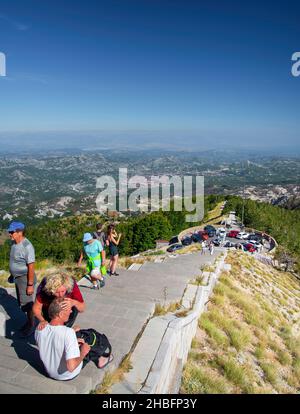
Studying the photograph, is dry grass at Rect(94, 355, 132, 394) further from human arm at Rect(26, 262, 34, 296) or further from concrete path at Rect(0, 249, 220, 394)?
human arm at Rect(26, 262, 34, 296)

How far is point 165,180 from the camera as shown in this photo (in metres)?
169

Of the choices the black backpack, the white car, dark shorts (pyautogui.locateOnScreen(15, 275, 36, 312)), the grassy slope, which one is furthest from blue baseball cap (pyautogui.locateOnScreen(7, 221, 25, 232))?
the white car

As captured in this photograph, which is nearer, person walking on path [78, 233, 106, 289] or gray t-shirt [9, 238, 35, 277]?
gray t-shirt [9, 238, 35, 277]

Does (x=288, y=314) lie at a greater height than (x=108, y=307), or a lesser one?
lesser

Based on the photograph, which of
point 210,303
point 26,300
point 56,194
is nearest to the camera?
point 26,300

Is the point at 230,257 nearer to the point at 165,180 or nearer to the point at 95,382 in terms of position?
the point at 95,382

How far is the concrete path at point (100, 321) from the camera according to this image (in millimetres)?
3736

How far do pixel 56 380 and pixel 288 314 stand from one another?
413 inches

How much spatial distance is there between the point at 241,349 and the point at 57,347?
15.9 ft

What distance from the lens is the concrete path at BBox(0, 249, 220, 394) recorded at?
3.74m

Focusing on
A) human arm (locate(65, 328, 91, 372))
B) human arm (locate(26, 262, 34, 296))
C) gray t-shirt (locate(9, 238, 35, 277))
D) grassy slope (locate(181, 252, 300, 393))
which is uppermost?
gray t-shirt (locate(9, 238, 35, 277))

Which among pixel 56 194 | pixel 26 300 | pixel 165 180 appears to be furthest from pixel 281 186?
pixel 26 300

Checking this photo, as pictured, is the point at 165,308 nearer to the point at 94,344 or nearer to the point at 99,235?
the point at 94,344

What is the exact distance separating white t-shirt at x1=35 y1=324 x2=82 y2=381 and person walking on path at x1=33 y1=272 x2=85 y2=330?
14cm
